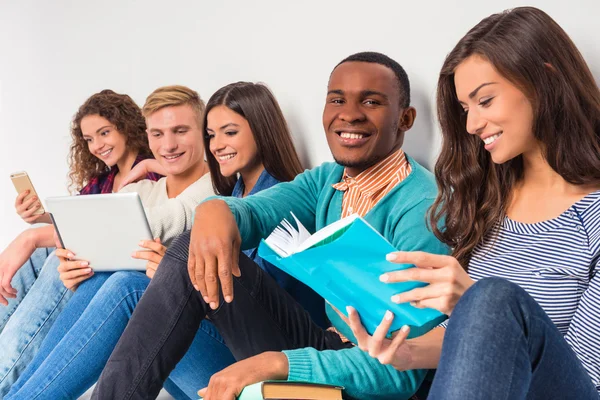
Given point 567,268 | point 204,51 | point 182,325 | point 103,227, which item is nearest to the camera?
point 567,268

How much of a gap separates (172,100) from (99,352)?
3.10 ft

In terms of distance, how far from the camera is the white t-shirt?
7.14ft

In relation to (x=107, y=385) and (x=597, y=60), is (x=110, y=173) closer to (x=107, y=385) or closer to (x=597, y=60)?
(x=107, y=385)

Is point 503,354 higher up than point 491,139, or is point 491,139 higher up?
point 491,139

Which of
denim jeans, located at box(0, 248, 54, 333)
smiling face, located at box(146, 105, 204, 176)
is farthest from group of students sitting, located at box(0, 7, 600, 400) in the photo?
denim jeans, located at box(0, 248, 54, 333)

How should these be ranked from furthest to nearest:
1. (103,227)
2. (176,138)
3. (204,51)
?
(204,51) → (176,138) → (103,227)

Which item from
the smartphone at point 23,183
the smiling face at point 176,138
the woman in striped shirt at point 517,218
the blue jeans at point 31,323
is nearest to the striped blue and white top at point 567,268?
the woman in striped shirt at point 517,218

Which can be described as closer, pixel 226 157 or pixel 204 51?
pixel 226 157

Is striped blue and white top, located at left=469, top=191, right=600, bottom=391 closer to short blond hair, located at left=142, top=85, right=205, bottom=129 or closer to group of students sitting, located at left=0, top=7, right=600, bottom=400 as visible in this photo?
group of students sitting, located at left=0, top=7, right=600, bottom=400

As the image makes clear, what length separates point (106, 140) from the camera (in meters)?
2.83

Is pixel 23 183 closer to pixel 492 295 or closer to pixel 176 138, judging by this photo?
pixel 176 138

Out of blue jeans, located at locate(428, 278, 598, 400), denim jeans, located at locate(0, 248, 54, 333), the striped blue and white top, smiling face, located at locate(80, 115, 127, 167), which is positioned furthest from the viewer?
smiling face, located at locate(80, 115, 127, 167)

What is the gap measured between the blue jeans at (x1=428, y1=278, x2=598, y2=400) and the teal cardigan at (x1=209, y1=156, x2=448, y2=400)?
364mm

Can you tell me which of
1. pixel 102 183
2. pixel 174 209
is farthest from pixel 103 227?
pixel 102 183
